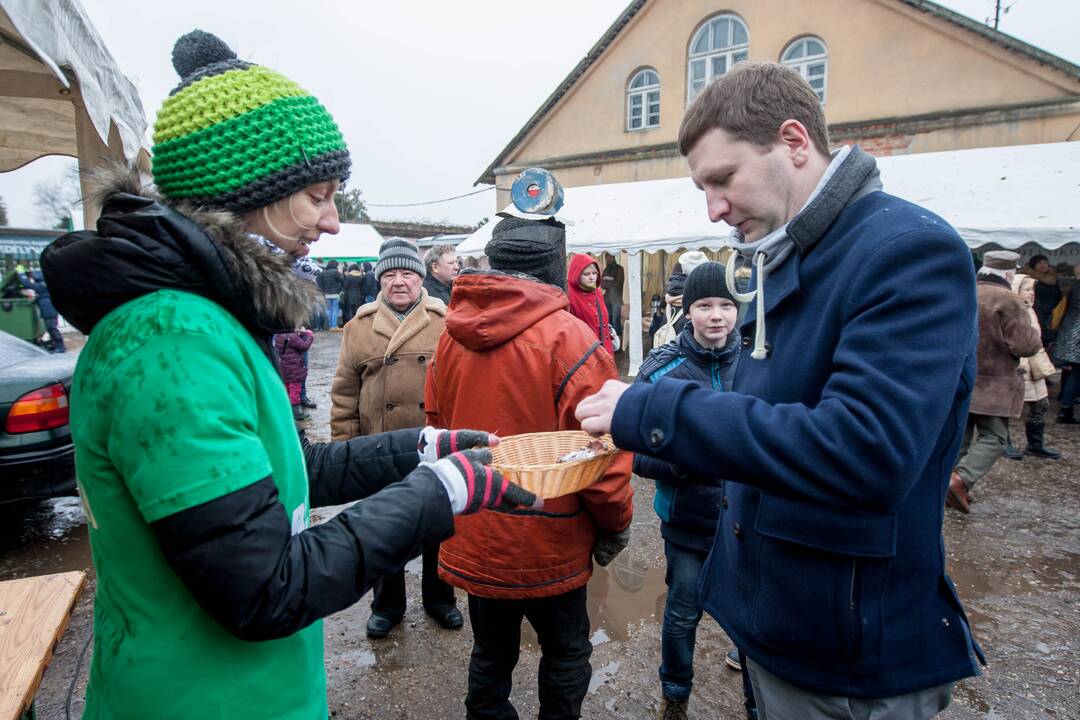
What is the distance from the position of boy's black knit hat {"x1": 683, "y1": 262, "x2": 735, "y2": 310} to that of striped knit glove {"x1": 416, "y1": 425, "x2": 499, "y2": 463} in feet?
5.38

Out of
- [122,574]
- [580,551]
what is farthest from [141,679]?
[580,551]

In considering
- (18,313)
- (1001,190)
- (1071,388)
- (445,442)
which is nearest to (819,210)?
(445,442)

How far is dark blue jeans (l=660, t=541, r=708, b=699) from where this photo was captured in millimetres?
2746

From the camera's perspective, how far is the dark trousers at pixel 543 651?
2369 mm

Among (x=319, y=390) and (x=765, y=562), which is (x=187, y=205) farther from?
(x=319, y=390)

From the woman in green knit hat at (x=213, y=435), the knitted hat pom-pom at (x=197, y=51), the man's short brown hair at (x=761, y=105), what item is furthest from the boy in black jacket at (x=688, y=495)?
the knitted hat pom-pom at (x=197, y=51)

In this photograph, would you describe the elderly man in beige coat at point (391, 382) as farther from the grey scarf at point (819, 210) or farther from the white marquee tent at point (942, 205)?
the white marquee tent at point (942, 205)

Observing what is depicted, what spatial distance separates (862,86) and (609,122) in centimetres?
→ 701

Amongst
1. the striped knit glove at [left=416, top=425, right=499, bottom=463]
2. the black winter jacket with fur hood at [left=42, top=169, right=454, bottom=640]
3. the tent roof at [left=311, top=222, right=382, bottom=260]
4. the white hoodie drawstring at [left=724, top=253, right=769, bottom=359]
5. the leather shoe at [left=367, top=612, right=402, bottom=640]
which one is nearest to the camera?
the black winter jacket with fur hood at [left=42, top=169, right=454, bottom=640]

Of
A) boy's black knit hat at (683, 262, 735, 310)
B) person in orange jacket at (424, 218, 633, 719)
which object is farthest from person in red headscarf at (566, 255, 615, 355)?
person in orange jacket at (424, 218, 633, 719)

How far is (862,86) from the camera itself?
15.3 metres

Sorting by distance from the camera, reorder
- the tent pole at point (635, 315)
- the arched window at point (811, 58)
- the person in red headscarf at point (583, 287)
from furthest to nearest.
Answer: the arched window at point (811, 58)
the tent pole at point (635, 315)
the person in red headscarf at point (583, 287)

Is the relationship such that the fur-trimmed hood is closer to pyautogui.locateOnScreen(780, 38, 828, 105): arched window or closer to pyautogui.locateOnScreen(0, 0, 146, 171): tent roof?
pyautogui.locateOnScreen(0, 0, 146, 171): tent roof

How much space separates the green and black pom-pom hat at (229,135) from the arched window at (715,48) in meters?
17.8
